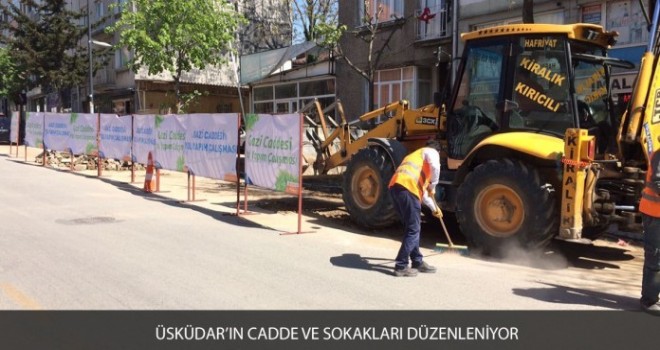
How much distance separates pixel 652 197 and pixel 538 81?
2571 millimetres

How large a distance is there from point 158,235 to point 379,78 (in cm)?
1499

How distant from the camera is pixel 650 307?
5176 millimetres

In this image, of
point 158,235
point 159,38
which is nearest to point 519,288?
point 158,235

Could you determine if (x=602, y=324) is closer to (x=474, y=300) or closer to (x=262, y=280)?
(x=474, y=300)

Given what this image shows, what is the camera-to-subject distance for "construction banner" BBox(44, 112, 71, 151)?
18781mm

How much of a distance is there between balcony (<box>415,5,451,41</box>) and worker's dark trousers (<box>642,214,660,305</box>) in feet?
48.2

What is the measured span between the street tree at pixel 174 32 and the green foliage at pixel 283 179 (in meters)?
14.0

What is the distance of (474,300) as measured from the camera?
549cm

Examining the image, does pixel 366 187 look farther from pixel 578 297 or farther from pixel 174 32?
pixel 174 32

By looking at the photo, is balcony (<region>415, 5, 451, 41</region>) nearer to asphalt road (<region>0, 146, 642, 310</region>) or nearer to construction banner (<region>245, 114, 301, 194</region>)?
construction banner (<region>245, 114, 301, 194</region>)

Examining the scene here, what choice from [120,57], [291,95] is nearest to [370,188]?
[291,95]

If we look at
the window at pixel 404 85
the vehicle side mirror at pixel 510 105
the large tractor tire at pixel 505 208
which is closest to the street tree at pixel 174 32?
the window at pixel 404 85

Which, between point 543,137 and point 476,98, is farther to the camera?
point 476,98

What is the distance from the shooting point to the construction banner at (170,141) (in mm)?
12406
